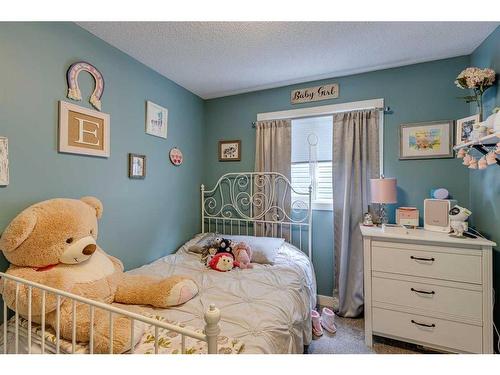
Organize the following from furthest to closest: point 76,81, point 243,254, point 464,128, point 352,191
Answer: point 352,191 < point 243,254 < point 464,128 < point 76,81

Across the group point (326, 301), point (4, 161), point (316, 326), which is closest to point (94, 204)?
point (4, 161)

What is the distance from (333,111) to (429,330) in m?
1.92

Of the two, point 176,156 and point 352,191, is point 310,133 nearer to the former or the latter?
point 352,191

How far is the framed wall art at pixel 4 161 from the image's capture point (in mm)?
1193

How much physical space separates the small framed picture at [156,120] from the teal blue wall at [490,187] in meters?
2.62

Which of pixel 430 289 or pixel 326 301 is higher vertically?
pixel 430 289

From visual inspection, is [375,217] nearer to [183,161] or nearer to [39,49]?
[183,161]

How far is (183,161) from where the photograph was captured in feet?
8.32

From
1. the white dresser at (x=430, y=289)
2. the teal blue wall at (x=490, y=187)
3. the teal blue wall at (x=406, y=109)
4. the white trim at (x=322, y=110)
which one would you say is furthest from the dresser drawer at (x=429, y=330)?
the white trim at (x=322, y=110)

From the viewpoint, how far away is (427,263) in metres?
1.58

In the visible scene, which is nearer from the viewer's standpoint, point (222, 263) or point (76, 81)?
point (76, 81)

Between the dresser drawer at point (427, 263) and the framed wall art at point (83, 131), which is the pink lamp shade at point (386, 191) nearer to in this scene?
the dresser drawer at point (427, 263)

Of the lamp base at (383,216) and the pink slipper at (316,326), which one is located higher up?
the lamp base at (383,216)

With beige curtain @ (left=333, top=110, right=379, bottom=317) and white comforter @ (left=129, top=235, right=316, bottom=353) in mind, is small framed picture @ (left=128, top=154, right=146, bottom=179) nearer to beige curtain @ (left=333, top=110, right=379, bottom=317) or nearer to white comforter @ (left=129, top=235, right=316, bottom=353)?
white comforter @ (left=129, top=235, right=316, bottom=353)
